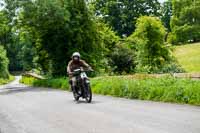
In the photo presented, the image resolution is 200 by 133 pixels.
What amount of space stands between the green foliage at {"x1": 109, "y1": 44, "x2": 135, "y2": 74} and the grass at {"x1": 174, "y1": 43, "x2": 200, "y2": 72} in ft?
22.8

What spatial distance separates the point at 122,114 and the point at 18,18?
97.7ft

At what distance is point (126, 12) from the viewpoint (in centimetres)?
10300

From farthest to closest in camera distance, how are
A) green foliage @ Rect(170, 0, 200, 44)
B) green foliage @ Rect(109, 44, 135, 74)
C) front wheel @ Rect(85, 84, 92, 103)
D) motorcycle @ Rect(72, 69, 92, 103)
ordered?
green foliage @ Rect(170, 0, 200, 44)
green foliage @ Rect(109, 44, 135, 74)
motorcycle @ Rect(72, 69, 92, 103)
front wheel @ Rect(85, 84, 92, 103)

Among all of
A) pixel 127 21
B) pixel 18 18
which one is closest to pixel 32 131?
pixel 18 18

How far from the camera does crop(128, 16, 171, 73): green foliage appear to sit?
42656 mm

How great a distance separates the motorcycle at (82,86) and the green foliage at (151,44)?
2443cm

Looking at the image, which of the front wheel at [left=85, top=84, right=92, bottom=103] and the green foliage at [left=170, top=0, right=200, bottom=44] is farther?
the green foliage at [left=170, top=0, right=200, bottom=44]

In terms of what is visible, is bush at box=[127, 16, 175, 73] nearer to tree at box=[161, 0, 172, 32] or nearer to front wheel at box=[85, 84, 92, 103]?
front wheel at box=[85, 84, 92, 103]

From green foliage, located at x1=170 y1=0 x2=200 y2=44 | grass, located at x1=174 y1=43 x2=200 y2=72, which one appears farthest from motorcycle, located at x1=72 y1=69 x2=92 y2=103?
green foliage, located at x1=170 y1=0 x2=200 y2=44

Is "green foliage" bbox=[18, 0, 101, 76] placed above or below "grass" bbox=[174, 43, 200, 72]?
above

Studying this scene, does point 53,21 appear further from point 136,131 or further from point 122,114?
point 136,131

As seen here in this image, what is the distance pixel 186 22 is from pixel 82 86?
72845 mm

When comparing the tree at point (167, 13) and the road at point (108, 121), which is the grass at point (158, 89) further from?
the tree at point (167, 13)

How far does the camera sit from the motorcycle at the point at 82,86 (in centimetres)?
1744
